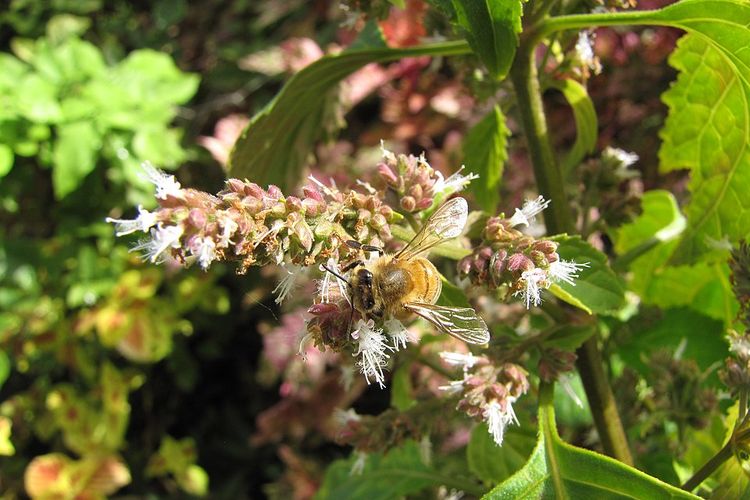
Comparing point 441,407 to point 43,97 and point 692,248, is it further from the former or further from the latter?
point 43,97

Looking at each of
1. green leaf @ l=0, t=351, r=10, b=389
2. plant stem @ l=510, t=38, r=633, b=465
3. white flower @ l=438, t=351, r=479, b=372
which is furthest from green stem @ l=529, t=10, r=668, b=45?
green leaf @ l=0, t=351, r=10, b=389

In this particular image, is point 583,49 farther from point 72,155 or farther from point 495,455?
point 72,155

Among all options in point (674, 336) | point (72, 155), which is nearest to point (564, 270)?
point (674, 336)

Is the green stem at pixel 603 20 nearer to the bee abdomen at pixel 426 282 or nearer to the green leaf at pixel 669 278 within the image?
the bee abdomen at pixel 426 282

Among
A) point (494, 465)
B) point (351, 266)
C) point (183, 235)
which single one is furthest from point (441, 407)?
point (183, 235)

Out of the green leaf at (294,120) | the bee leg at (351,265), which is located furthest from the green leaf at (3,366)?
the bee leg at (351,265)
